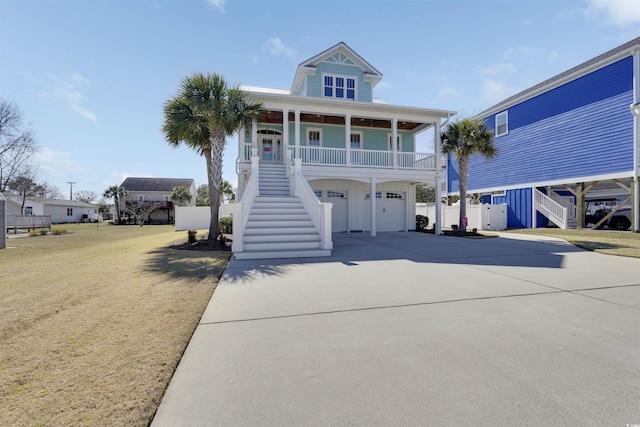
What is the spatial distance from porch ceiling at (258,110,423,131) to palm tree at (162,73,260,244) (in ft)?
12.0

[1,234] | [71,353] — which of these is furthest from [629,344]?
[1,234]

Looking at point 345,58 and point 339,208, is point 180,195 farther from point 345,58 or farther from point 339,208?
point 345,58

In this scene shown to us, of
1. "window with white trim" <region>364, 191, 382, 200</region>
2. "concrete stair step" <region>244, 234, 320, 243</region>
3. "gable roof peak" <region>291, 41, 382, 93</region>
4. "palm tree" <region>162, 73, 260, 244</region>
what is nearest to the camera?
"concrete stair step" <region>244, 234, 320, 243</region>

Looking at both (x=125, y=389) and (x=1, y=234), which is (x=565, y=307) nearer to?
(x=125, y=389)

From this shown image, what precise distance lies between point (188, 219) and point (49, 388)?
1964cm

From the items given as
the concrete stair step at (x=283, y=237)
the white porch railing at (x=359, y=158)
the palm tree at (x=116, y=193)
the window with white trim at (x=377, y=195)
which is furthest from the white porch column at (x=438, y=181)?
the palm tree at (x=116, y=193)

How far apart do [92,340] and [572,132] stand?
833 inches

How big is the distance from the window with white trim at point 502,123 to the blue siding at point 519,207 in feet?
13.6

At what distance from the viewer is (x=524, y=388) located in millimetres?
2170

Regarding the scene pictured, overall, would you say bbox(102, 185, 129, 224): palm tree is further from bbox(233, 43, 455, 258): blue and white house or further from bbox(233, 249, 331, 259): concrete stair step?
bbox(233, 249, 331, 259): concrete stair step

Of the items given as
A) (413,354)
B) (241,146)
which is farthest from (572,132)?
(413,354)

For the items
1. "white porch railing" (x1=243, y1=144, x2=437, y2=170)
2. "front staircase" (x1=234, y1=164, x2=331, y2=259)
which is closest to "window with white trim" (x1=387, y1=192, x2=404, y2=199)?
"white porch railing" (x1=243, y1=144, x2=437, y2=170)

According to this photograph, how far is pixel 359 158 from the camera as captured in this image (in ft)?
45.8

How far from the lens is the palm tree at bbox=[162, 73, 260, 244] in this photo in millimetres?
9879
